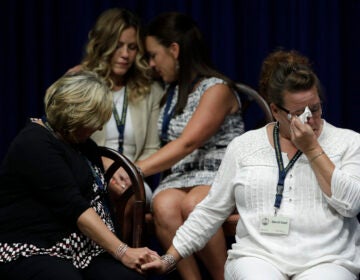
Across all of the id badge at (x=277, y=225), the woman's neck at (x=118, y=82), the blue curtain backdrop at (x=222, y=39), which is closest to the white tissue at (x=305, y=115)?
the id badge at (x=277, y=225)

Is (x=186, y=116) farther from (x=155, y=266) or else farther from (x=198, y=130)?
(x=155, y=266)

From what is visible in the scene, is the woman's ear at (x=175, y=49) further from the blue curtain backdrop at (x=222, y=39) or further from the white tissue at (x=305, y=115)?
the white tissue at (x=305, y=115)

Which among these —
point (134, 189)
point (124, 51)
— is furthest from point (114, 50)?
point (134, 189)

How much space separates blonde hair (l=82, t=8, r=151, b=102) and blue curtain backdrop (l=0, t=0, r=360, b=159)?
1.65 feet

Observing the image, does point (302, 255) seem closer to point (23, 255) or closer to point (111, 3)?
point (23, 255)

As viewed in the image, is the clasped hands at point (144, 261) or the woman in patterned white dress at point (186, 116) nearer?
the clasped hands at point (144, 261)

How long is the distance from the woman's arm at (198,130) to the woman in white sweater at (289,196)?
2.16 feet

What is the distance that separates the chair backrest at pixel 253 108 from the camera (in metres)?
3.86

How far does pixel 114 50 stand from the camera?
13.1 ft

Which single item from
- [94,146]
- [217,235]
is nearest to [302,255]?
[217,235]

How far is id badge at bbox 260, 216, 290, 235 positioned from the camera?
2812 mm

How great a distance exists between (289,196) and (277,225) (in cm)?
11

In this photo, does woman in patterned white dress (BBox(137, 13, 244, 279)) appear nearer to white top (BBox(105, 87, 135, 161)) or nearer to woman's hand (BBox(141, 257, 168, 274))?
A: white top (BBox(105, 87, 135, 161))

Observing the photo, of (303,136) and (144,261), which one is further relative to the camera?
(144,261)
